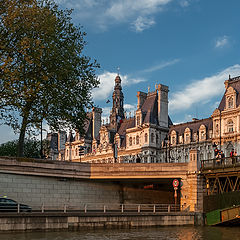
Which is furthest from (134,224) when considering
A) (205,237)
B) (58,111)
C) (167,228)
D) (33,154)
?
(33,154)

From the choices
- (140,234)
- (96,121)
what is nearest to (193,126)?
(96,121)

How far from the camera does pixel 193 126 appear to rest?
8912 centimetres

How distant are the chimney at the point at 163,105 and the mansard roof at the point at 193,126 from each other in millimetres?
2299

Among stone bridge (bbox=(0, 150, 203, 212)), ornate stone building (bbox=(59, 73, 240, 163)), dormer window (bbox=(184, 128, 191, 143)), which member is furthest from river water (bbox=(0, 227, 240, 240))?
dormer window (bbox=(184, 128, 191, 143))

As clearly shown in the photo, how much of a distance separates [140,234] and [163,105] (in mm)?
63835

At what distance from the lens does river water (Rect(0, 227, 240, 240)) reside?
96.0 ft

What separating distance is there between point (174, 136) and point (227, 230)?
186 ft

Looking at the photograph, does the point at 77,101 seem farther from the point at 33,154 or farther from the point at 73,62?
the point at 33,154

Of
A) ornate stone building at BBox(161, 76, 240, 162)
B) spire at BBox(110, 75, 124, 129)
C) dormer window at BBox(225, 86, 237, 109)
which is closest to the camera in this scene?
ornate stone building at BBox(161, 76, 240, 162)

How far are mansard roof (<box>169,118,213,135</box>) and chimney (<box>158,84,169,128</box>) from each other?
2299 mm

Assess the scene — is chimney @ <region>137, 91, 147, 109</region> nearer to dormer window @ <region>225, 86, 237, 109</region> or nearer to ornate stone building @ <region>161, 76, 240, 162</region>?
ornate stone building @ <region>161, 76, 240, 162</region>

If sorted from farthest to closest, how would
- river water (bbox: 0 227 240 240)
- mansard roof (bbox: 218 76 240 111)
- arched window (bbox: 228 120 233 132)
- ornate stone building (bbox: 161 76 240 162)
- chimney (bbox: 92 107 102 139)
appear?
chimney (bbox: 92 107 102 139), mansard roof (bbox: 218 76 240 111), arched window (bbox: 228 120 233 132), ornate stone building (bbox: 161 76 240 162), river water (bbox: 0 227 240 240)

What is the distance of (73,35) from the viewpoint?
1906 inches

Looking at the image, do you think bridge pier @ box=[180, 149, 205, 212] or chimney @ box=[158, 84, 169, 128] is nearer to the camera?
bridge pier @ box=[180, 149, 205, 212]
